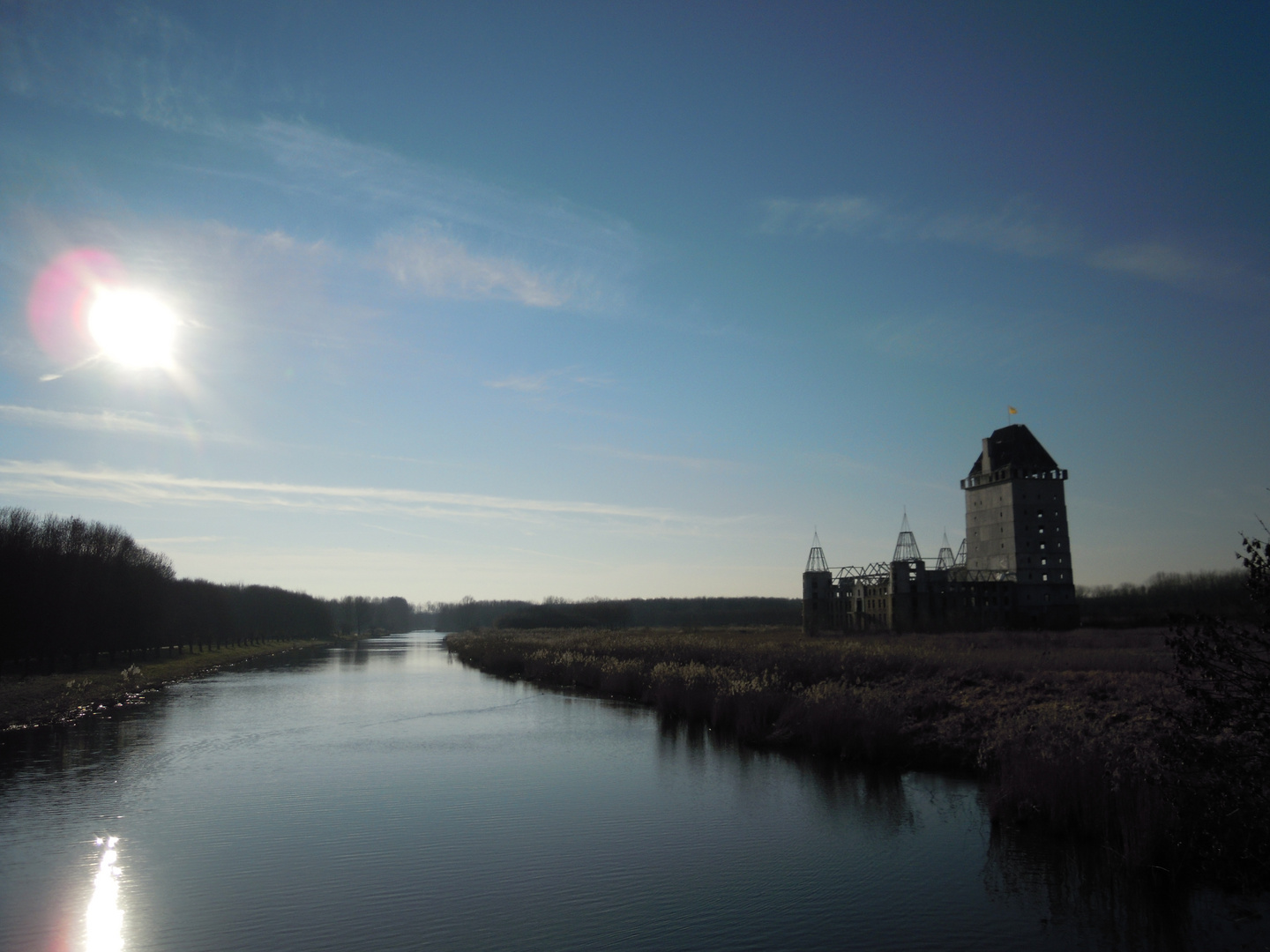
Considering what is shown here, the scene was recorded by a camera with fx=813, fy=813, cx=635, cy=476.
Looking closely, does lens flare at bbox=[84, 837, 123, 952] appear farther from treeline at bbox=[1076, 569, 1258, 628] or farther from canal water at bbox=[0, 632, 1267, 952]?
treeline at bbox=[1076, 569, 1258, 628]

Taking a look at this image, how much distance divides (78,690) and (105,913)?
37.6 m

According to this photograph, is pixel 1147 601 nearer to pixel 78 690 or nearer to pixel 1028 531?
pixel 1028 531

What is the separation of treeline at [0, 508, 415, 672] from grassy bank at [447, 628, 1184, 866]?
119ft

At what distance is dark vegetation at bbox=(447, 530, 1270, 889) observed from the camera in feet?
33.5

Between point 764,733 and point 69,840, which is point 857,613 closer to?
point 764,733

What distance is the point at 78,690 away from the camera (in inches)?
1715

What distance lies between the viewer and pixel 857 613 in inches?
3799

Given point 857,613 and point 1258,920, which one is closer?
point 1258,920

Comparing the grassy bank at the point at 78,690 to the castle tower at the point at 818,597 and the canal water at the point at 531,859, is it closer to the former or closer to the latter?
the canal water at the point at 531,859

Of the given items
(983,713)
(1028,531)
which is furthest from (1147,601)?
(983,713)

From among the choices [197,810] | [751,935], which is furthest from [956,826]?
[197,810]

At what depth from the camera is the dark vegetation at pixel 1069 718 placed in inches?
402

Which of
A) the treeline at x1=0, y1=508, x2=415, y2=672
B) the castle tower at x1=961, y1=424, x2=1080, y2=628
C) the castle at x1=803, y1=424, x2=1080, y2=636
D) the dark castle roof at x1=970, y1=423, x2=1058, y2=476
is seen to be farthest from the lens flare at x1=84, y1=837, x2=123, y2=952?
the dark castle roof at x1=970, y1=423, x2=1058, y2=476

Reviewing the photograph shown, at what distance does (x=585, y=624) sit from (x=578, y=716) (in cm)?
13048
